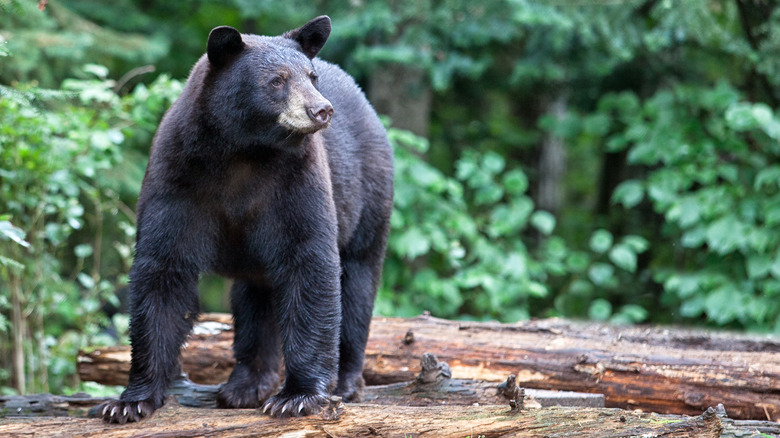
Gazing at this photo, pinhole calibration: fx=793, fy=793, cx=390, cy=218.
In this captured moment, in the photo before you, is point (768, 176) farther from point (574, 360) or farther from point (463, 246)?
point (574, 360)

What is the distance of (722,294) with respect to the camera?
812 centimetres

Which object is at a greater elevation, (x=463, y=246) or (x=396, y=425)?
(x=463, y=246)

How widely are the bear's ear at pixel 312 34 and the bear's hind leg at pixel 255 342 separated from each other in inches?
55.2

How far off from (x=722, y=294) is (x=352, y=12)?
469cm

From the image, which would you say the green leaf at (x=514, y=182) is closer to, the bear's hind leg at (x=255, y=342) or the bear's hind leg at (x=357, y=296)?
the bear's hind leg at (x=357, y=296)

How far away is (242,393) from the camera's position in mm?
4438

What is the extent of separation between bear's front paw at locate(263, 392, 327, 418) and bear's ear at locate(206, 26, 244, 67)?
1.61 meters

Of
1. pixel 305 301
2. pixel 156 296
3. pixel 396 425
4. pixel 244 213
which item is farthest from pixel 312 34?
pixel 396 425

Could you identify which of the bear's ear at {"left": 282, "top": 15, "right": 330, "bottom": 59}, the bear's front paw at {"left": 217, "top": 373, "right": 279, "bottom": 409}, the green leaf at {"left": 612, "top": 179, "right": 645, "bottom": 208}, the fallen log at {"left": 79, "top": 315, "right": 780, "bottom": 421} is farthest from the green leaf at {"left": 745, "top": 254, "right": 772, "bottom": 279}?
the bear's ear at {"left": 282, "top": 15, "right": 330, "bottom": 59}

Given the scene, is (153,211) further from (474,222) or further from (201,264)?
(474,222)

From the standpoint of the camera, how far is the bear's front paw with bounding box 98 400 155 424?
145 inches

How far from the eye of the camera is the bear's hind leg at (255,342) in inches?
178

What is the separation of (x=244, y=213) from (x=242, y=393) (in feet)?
3.89

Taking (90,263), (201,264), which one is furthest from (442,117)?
(201,264)
